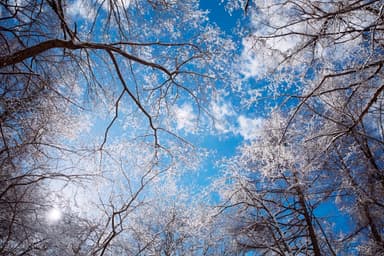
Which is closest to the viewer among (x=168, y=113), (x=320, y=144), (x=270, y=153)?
(x=320, y=144)

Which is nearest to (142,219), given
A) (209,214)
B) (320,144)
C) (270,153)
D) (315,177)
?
(209,214)

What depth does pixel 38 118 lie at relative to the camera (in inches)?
189

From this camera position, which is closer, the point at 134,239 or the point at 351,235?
the point at 351,235

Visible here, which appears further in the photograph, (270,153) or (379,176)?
(270,153)

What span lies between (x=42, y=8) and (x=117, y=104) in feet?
6.32

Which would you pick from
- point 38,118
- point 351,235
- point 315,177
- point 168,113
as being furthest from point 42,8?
point 351,235

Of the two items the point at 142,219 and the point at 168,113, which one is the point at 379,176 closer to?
the point at 168,113

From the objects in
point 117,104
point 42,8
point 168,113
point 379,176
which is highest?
point 42,8

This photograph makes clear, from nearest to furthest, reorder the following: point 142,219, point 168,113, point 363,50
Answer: point 363,50, point 168,113, point 142,219

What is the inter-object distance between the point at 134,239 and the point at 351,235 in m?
6.43

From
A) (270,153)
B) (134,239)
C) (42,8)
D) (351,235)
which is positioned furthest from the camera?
(134,239)

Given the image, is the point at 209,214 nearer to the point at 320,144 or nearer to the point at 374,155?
the point at 320,144

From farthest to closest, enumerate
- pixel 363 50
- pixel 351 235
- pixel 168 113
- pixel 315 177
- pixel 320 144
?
1. pixel 351 235
2. pixel 315 177
3. pixel 168 113
4. pixel 320 144
5. pixel 363 50

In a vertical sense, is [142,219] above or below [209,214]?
above
